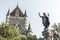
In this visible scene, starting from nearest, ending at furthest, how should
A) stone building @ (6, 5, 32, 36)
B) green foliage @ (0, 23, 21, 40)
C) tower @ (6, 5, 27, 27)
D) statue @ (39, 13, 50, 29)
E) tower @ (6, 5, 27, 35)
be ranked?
statue @ (39, 13, 50, 29) < green foliage @ (0, 23, 21, 40) < stone building @ (6, 5, 32, 36) < tower @ (6, 5, 27, 35) < tower @ (6, 5, 27, 27)

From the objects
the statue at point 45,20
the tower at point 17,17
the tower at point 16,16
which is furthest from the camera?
the tower at point 16,16

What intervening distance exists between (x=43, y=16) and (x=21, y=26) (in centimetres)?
5531

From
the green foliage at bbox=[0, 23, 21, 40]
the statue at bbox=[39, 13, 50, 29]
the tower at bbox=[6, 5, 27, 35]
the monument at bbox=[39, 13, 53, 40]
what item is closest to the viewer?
the monument at bbox=[39, 13, 53, 40]

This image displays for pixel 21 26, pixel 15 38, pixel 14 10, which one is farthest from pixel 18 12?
pixel 15 38

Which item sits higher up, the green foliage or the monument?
the monument

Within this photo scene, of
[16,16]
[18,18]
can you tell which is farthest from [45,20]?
[16,16]

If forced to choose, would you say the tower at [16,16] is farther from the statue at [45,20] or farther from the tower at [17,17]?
the statue at [45,20]

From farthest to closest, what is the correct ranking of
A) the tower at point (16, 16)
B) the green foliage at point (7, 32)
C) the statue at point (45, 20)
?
the tower at point (16, 16) < the green foliage at point (7, 32) < the statue at point (45, 20)

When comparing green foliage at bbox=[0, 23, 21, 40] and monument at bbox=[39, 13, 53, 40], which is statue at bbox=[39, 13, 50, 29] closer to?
monument at bbox=[39, 13, 53, 40]

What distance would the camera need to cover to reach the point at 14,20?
249ft

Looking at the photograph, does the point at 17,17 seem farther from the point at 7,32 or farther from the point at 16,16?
the point at 7,32

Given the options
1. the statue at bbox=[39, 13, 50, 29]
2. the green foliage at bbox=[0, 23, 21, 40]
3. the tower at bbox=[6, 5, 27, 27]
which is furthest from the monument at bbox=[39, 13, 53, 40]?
the tower at bbox=[6, 5, 27, 27]

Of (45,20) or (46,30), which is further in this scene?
(45,20)

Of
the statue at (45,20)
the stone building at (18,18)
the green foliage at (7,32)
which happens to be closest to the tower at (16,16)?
the stone building at (18,18)
